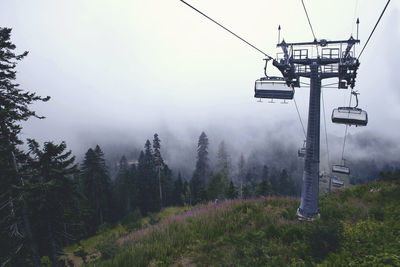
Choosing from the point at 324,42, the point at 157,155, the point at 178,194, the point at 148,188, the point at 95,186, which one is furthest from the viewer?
the point at 178,194

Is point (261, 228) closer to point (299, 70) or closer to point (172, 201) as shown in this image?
point (299, 70)

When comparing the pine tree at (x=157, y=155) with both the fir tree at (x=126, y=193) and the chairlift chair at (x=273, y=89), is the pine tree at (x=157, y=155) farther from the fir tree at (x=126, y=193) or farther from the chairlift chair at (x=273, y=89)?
the chairlift chair at (x=273, y=89)

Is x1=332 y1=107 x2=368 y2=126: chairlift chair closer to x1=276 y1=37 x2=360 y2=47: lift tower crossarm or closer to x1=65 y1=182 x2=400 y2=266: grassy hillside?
x1=276 y1=37 x2=360 y2=47: lift tower crossarm

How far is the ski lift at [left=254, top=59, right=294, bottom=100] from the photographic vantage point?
8.59 metres

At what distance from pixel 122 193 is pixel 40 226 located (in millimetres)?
35067

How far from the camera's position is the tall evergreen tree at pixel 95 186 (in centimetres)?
3716

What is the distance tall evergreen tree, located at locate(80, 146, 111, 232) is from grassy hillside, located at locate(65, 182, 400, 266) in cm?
3391

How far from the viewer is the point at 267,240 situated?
669 centimetres

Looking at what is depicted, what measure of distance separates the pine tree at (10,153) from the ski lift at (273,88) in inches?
491

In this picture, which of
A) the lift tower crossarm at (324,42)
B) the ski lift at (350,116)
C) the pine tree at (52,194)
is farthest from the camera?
the pine tree at (52,194)

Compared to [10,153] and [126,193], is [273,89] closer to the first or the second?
[10,153]

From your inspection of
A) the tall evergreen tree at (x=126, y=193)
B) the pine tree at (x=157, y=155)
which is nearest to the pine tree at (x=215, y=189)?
the pine tree at (x=157, y=155)

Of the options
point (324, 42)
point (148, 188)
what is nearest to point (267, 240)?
point (324, 42)

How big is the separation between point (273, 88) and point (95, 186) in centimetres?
4027
